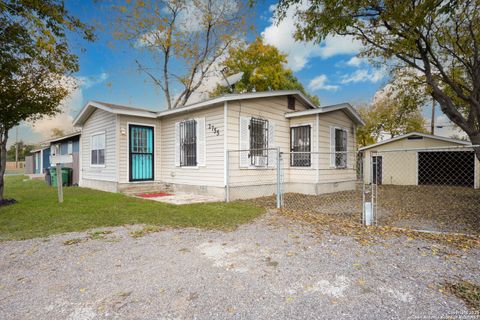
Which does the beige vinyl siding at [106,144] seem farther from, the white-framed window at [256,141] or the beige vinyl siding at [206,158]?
the white-framed window at [256,141]

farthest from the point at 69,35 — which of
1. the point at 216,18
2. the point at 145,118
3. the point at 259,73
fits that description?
the point at 259,73

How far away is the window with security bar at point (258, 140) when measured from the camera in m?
8.66

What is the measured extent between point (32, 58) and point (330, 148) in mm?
9367

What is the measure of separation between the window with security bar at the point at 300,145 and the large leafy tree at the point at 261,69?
12565 mm

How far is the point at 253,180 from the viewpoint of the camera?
8578 millimetres

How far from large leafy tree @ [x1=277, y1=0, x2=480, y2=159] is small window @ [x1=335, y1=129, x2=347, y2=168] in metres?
2.97

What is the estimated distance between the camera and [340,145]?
10.6m

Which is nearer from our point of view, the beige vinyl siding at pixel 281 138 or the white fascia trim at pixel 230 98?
the white fascia trim at pixel 230 98

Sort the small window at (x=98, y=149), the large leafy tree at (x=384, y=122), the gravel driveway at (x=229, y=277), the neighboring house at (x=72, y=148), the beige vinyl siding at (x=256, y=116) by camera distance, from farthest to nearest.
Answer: the large leafy tree at (x=384, y=122), the neighboring house at (x=72, y=148), the small window at (x=98, y=149), the beige vinyl siding at (x=256, y=116), the gravel driveway at (x=229, y=277)

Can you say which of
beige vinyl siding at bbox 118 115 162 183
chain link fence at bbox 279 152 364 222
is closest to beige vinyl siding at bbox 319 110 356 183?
chain link fence at bbox 279 152 364 222

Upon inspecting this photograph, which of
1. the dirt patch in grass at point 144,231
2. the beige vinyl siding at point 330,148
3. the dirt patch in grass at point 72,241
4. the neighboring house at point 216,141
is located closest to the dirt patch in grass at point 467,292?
the dirt patch in grass at point 144,231

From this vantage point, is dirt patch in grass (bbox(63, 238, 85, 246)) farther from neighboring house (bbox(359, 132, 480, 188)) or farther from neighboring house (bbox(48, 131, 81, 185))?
neighboring house (bbox(359, 132, 480, 188))

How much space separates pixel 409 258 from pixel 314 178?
591cm

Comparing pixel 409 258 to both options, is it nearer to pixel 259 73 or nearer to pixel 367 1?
pixel 367 1
